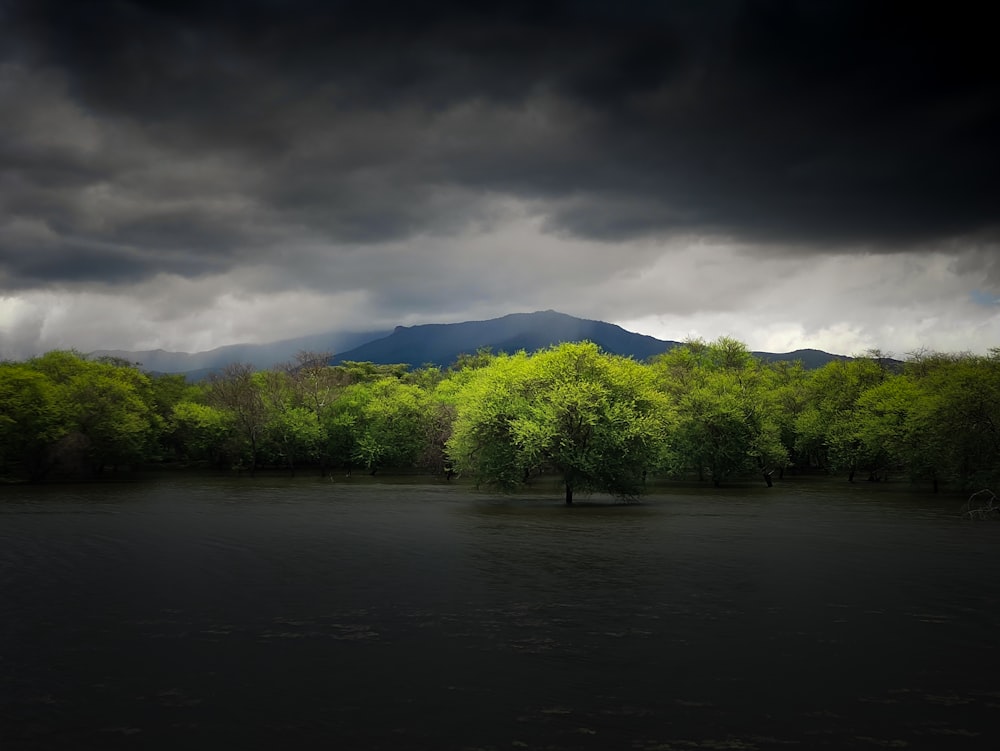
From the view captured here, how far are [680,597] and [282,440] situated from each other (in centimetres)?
14008

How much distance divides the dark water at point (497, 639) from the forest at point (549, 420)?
79.0 ft

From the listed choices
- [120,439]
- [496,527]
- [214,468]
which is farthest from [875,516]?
[214,468]

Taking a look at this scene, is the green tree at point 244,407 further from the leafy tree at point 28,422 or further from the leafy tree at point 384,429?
the leafy tree at point 28,422

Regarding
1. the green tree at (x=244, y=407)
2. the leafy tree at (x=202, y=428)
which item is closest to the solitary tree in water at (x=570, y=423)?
the green tree at (x=244, y=407)

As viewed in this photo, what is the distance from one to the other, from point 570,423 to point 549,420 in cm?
265

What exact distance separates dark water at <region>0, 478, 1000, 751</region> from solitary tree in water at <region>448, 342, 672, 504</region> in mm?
20840

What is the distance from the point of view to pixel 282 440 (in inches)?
6432

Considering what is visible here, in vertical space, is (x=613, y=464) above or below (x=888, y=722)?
above

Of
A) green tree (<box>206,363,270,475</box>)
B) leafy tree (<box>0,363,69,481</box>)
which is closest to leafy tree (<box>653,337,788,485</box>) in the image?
green tree (<box>206,363,270,475</box>)

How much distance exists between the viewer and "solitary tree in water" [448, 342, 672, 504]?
80000 millimetres

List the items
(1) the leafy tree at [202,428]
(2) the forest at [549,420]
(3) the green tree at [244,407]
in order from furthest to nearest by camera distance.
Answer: (1) the leafy tree at [202,428] < (3) the green tree at [244,407] < (2) the forest at [549,420]

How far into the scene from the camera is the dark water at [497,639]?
19359 mm

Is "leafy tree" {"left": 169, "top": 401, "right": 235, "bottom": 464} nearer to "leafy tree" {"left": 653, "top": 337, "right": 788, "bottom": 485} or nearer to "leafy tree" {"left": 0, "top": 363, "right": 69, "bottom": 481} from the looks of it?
"leafy tree" {"left": 0, "top": 363, "right": 69, "bottom": 481}

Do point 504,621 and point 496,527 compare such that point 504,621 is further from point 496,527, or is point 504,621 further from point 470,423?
point 470,423
